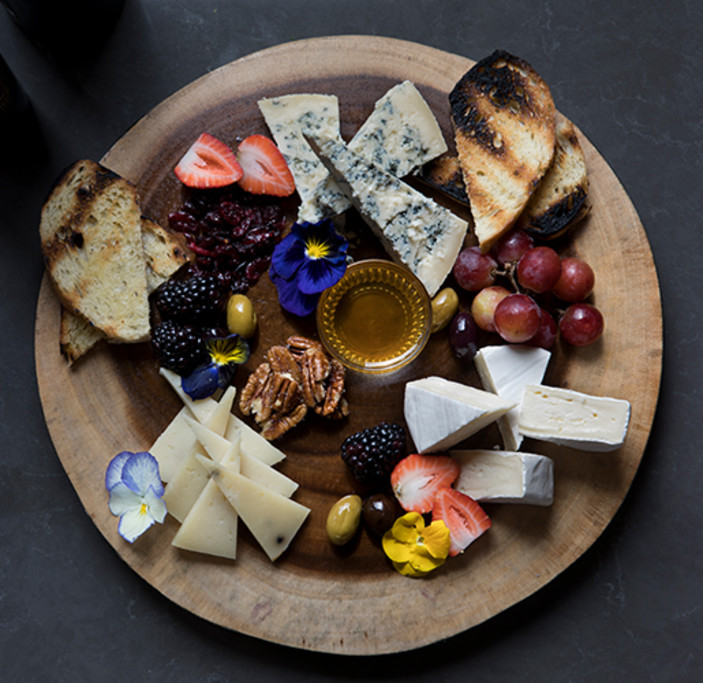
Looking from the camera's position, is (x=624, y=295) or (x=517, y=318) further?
(x=624, y=295)

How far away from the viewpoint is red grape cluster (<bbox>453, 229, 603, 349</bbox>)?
6.45 ft

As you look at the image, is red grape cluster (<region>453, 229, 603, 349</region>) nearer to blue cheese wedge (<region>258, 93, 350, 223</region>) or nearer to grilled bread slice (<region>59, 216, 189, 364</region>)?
blue cheese wedge (<region>258, 93, 350, 223</region>)

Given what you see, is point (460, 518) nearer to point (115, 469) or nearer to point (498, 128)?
point (115, 469)

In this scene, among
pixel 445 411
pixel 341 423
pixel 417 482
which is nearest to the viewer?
pixel 445 411

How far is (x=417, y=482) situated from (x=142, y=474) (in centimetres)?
88

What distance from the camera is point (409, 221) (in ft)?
6.93

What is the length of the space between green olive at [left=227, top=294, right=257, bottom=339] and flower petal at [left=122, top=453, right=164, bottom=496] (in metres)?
0.50

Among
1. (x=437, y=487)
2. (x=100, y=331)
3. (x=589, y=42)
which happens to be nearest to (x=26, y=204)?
(x=100, y=331)

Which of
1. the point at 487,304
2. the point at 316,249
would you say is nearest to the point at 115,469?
the point at 316,249

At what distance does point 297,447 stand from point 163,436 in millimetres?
444

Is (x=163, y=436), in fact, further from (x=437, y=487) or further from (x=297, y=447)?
(x=437, y=487)

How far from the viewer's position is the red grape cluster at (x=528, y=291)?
1.97m

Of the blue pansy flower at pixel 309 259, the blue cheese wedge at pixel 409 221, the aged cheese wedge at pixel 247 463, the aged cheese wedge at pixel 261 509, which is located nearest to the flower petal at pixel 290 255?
the blue pansy flower at pixel 309 259

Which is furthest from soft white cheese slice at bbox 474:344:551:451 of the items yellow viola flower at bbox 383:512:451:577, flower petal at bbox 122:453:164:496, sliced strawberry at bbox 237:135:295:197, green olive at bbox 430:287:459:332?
flower petal at bbox 122:453:164:496
